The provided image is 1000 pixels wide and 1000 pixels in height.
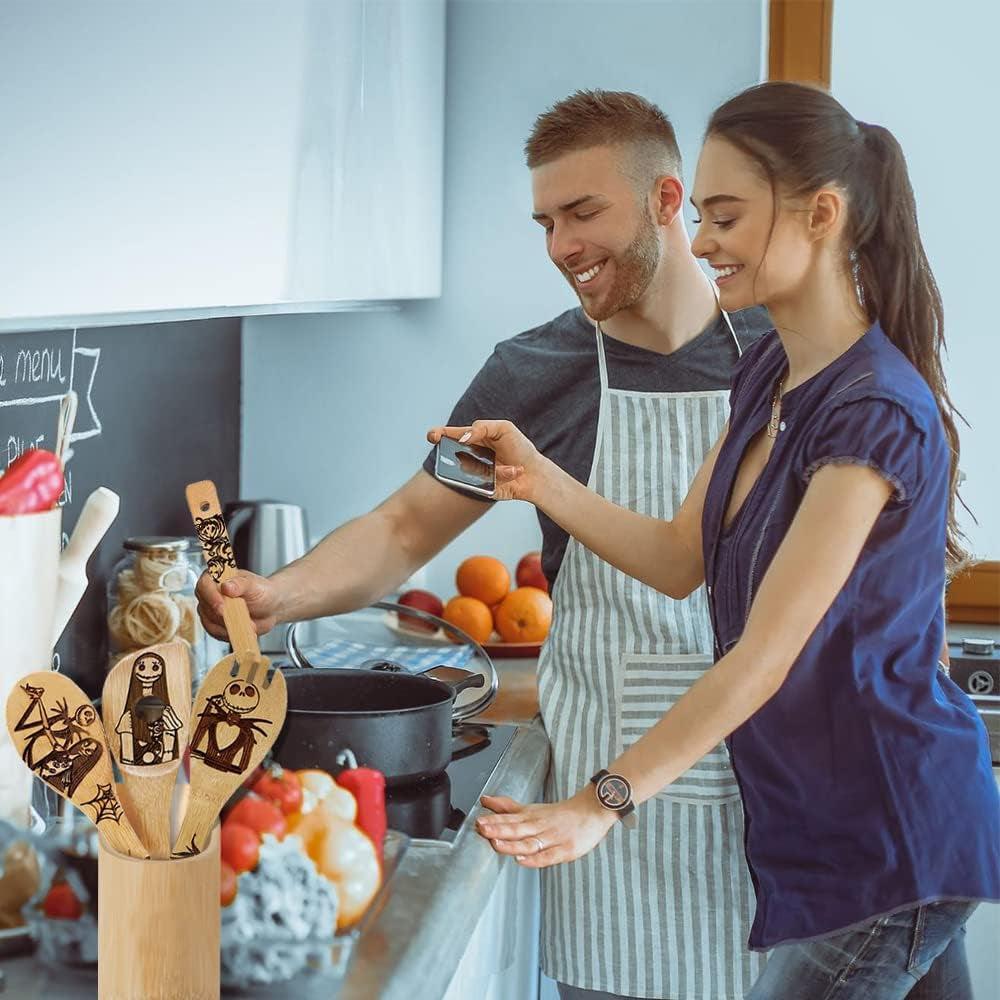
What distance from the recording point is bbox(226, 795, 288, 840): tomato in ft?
3.06

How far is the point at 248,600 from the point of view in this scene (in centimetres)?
155

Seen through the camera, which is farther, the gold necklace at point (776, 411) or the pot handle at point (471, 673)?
the pot handle at point (471, 673)

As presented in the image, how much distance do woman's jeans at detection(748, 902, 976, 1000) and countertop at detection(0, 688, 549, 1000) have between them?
0.29 m

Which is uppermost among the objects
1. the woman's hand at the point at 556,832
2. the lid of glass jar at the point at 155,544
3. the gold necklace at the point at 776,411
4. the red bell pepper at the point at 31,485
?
the gold necklace at the point at 776,411

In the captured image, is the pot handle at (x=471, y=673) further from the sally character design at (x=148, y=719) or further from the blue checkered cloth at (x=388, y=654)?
the sally character design at (x=148, y=719)

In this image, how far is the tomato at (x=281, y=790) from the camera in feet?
3.15

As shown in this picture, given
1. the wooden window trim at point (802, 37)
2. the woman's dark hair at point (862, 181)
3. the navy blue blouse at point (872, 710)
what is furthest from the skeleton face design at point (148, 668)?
the wooden window trim at point (802, 37)

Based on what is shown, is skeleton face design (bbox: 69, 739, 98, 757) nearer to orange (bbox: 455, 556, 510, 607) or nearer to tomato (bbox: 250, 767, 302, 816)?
tomato (bbox: 250, 767, 302, 816)

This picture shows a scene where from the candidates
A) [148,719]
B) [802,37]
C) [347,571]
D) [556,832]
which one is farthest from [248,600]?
[802,37]

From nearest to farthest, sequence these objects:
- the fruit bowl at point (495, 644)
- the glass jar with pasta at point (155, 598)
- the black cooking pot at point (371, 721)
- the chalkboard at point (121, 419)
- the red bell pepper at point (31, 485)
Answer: the red bell pepper at point (31, 485) → the black cooking pot at point (371, 721) → the chalkboard at point (121, 419) → the glass jar with pasta at point (155, 598) → the fruit bowl at point (495, 644)

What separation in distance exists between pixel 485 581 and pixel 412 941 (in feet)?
4.16

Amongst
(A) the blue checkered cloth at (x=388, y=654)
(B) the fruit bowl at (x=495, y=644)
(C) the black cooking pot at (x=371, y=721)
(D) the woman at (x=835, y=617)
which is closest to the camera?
(D) the woman at (x=835, y=617)

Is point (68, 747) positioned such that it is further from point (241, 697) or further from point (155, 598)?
point (155, 598)

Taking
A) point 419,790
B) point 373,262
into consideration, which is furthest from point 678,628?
point 373,262
